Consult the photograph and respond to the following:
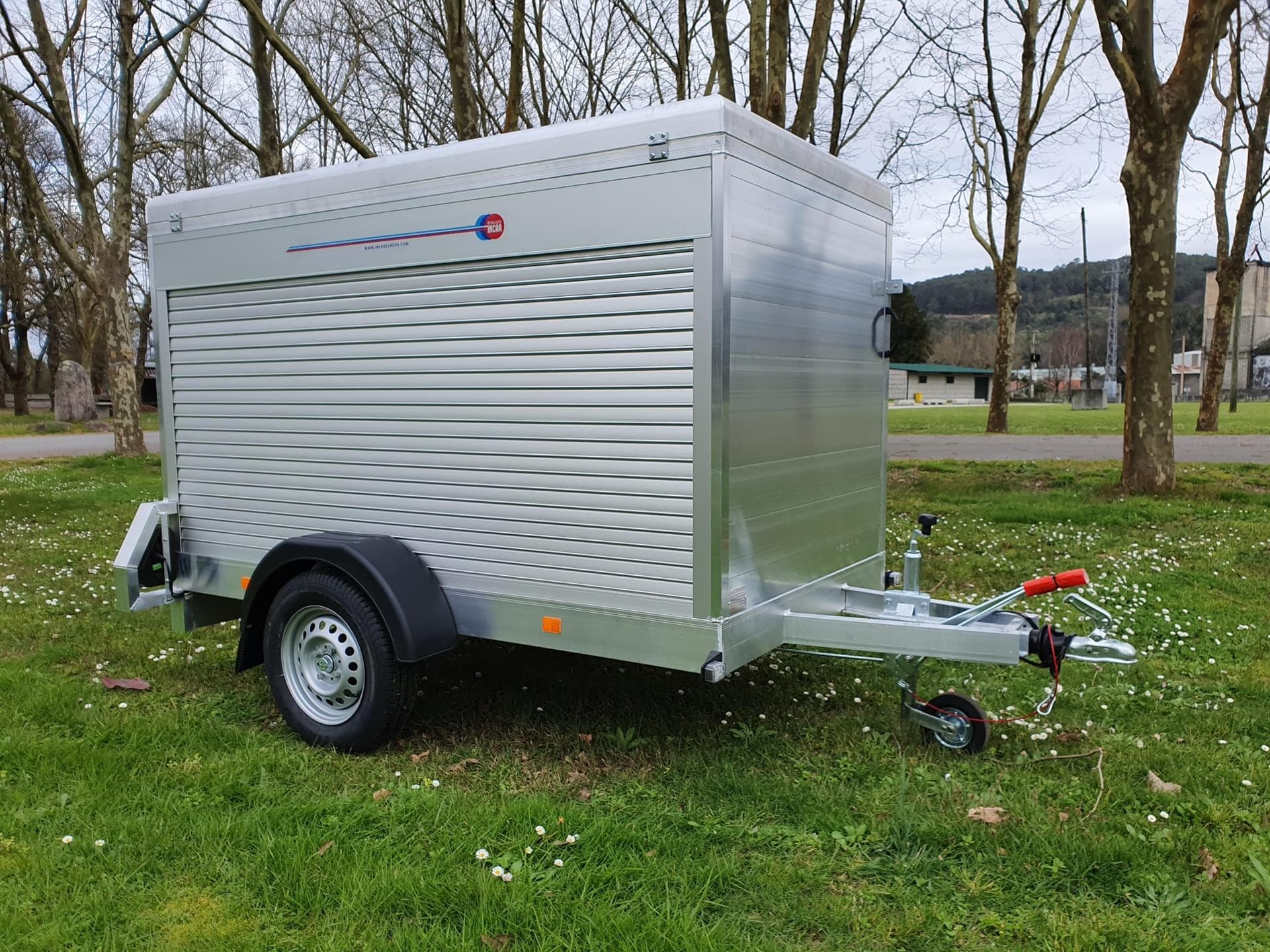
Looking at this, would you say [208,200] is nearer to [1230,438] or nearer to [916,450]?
[916,450]

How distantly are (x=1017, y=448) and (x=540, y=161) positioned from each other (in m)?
16.2

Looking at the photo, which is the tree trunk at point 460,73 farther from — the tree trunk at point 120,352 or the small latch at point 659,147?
the tree trunk at point 120,352

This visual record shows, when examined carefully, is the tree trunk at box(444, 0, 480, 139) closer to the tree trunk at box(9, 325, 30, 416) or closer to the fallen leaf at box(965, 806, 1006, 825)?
the fallen leaf at box(965, 806, 1006, 825)

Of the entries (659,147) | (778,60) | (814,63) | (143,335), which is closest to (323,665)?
(659,147)

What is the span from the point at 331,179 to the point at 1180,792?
14.3 ft

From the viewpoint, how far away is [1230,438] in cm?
1958

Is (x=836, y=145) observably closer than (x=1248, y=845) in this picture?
No

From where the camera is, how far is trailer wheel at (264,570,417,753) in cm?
403

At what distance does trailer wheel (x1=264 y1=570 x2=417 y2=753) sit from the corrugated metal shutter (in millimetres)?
358

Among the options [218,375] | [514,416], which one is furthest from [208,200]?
[514,416]

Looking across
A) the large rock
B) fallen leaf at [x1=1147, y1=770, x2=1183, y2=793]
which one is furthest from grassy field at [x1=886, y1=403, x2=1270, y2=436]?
the large rock

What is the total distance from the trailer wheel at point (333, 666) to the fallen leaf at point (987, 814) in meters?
2.31

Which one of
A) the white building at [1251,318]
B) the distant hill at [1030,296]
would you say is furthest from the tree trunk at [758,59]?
the distant hill at [1030,296]

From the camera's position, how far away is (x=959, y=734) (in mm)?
4094
